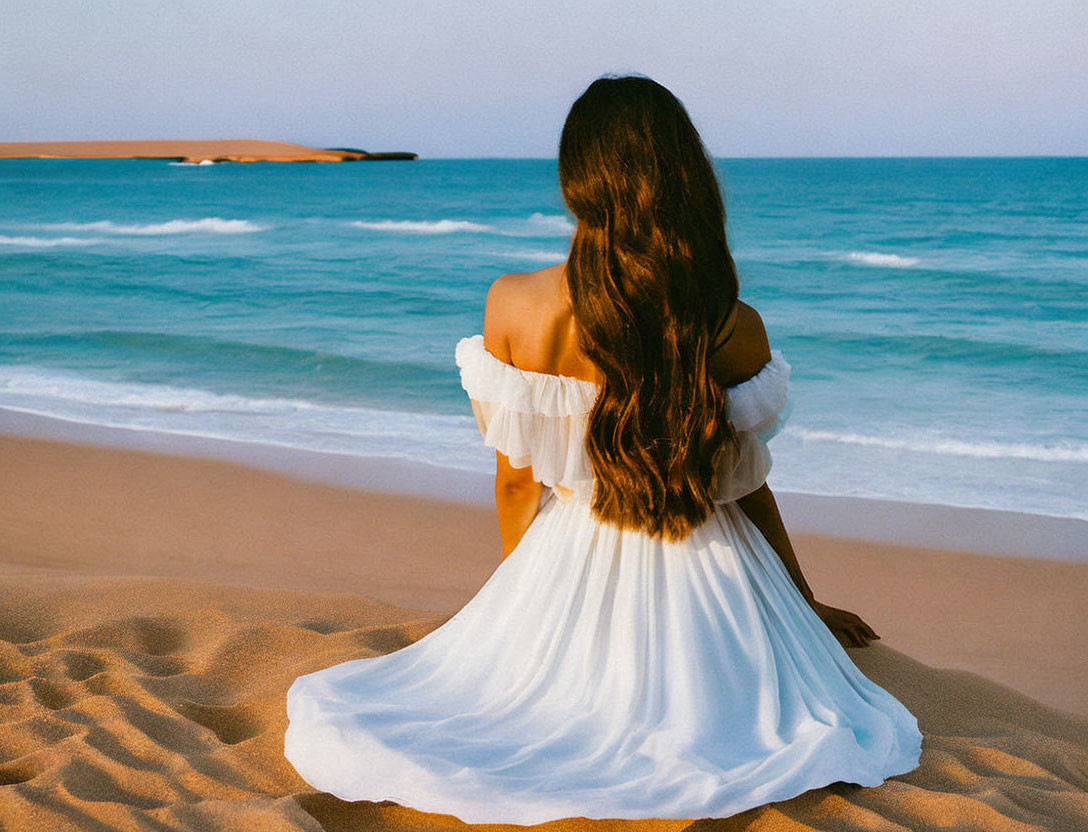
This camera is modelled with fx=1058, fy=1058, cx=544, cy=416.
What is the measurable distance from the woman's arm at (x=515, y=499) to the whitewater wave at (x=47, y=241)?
25.0 m

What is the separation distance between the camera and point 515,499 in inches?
107

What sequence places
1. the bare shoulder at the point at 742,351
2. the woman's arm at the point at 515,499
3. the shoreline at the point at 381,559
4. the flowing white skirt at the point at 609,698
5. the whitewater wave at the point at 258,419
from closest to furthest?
the flowing white skirt at the point at 609,698, the bare shoulder at the point at 742,351, the woman's arm at the point at 515,499, the shoreline at the point at 381,559, the whitewater wave at the point at 258,419

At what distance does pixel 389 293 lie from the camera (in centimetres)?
1784

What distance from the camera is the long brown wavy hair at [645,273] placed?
223 cm

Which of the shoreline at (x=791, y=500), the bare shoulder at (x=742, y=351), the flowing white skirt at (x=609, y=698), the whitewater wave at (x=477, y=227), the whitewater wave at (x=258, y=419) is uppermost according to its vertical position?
the bare shoulder at (x=742, y=351)

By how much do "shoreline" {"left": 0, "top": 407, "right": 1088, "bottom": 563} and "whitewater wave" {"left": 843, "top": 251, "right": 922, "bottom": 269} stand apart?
15235 millimetres

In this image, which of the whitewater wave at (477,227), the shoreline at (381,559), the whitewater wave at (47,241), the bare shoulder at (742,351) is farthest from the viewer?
the whitewater wave at (477,227)

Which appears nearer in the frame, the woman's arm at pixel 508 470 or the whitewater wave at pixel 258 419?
the woman's arm at pixel 508 470

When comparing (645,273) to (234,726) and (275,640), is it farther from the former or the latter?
(275,640)

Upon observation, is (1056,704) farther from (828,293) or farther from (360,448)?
(828,293)

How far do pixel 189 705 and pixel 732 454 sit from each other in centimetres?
169

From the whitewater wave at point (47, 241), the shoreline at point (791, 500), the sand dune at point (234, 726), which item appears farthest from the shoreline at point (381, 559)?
the whitewater wave at point (47, 241)

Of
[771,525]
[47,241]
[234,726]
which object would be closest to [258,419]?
[234,726]

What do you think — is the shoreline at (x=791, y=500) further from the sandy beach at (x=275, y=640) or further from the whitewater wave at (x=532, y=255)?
the whitewater wave at (x=532, y=255)
